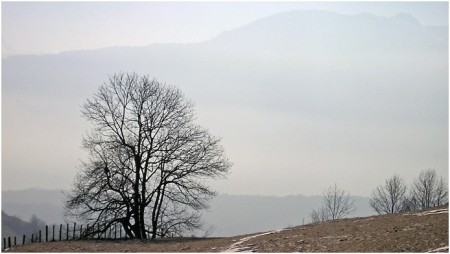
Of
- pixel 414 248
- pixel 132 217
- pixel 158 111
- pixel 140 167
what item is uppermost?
pixel 158 111

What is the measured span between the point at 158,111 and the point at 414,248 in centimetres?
2313

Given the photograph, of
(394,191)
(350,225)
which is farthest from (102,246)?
(394,191)

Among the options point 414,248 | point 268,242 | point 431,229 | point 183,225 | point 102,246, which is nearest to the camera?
point 414,248

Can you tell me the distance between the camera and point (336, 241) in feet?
80.3

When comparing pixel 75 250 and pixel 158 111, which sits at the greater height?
pixel 158 111

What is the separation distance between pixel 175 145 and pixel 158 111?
274cm

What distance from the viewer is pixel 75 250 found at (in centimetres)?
3012

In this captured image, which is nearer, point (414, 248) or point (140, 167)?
point (414, 248)

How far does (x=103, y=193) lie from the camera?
3859 cm

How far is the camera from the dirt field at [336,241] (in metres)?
22.3

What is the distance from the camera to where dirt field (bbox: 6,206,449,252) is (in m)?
22.3

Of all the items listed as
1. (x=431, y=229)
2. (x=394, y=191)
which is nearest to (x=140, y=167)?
(x=431, y=229)

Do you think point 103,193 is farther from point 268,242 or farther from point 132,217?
point 268,242

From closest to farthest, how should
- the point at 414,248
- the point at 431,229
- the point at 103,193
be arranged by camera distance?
the point at 414,248, the point at 431,229, the point at 103,193
